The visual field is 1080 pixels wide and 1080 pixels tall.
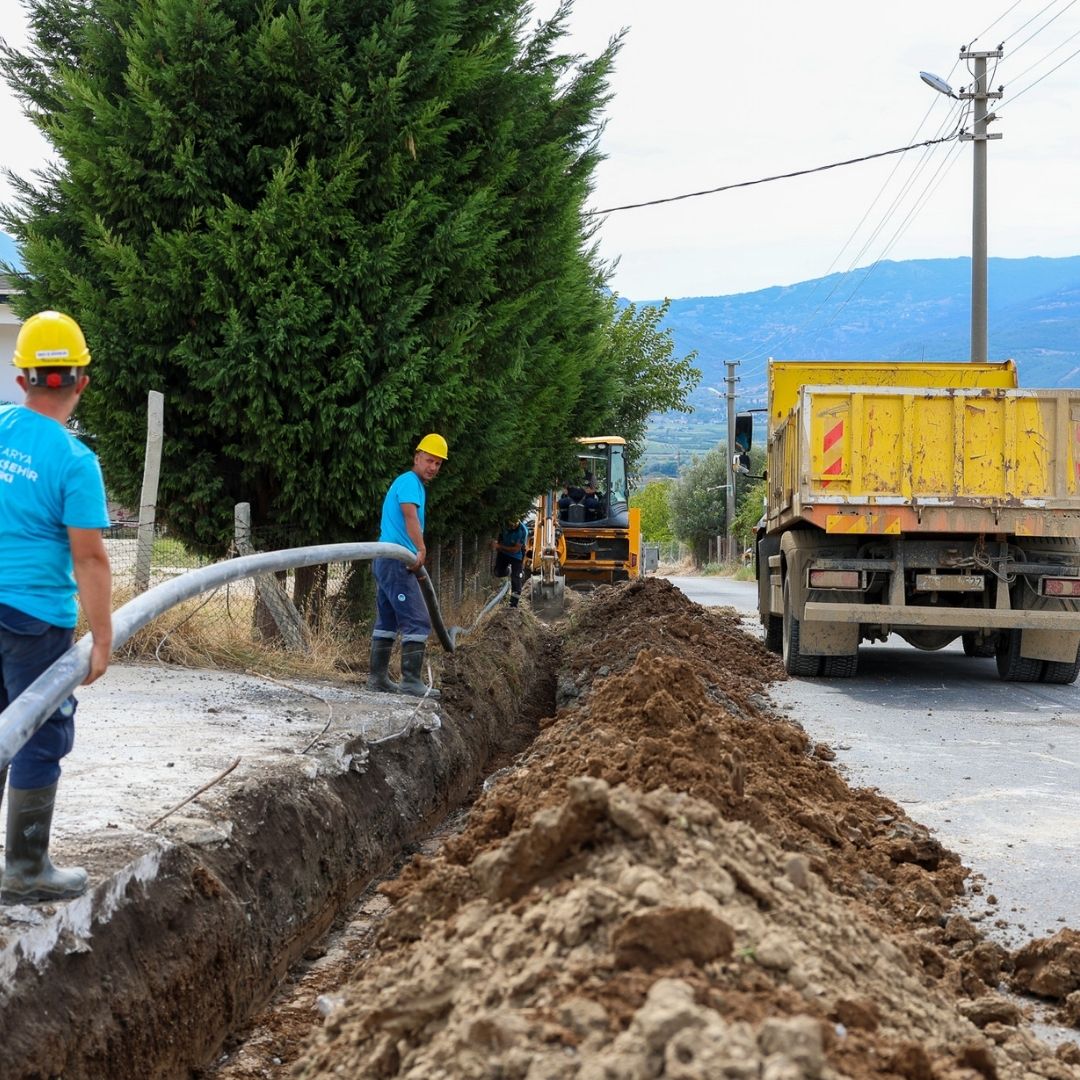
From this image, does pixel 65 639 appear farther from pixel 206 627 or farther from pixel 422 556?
pixel 206 627

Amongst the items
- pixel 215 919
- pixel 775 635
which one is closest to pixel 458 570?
pixel 775 635

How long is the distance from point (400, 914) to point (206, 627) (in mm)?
6766

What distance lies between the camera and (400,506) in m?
9.76

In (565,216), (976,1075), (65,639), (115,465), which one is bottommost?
(976,1075)

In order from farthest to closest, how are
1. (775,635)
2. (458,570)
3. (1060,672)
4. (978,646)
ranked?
(458,570) < (775,635) < (978,646) < (1060,672)

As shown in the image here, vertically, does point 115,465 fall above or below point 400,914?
above

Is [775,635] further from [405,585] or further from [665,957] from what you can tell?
[665,957]

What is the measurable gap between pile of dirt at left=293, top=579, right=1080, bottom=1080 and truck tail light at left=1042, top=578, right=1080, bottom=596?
6.92m

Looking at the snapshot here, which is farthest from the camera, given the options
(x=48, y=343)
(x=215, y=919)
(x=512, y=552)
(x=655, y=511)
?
(x=655, y=511)

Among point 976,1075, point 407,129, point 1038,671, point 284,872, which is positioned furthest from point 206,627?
point 976,1075

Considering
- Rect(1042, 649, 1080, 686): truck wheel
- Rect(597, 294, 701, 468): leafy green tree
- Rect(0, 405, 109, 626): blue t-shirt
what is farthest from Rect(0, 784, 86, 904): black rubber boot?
Rect(597, 294, 701, 468): leafy green tree

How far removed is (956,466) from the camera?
11805 millimetres

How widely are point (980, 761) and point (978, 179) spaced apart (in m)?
17.5

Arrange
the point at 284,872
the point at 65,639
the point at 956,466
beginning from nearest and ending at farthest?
the point at 65,639 → the point at 284,872 → the point at 956,466
